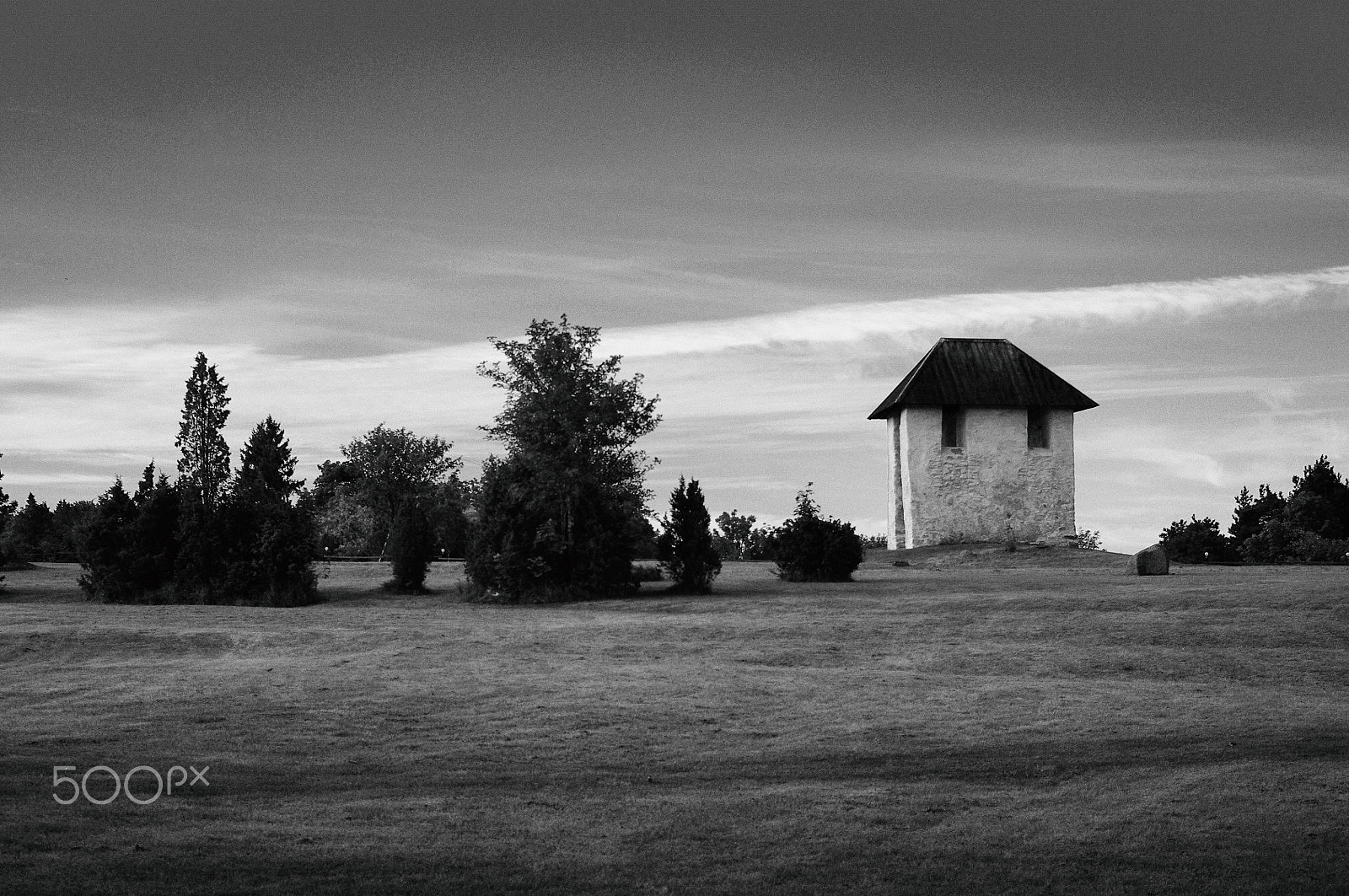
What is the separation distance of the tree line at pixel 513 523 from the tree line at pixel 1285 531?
19170mm

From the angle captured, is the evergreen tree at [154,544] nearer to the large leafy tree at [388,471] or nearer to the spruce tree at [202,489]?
the spruce tree at [202,489]

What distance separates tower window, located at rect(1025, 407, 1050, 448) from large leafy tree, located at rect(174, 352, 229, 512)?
95.8 ft

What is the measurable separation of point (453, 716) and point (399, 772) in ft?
10.7

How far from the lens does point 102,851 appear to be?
34.0 ft

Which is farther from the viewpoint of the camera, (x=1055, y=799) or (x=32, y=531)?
(x=32, y=531)

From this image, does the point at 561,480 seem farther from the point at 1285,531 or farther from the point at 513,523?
the point at 1285,531

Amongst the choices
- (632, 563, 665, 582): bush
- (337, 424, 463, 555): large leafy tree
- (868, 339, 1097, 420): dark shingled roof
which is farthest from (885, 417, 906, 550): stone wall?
(337, 424, 463, 555): large leafy tree

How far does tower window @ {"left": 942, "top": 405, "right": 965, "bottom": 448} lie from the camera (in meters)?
49.7

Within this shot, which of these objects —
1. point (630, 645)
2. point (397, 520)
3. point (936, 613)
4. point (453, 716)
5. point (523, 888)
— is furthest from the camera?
point (397, 520)

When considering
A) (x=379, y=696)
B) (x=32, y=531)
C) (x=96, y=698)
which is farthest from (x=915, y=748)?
(x=32, y=531)

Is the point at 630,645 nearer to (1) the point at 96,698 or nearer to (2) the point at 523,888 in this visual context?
(1) the point at 96,698

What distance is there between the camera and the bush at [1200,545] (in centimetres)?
5175

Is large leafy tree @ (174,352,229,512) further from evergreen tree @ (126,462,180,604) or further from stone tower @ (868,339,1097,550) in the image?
stone tower @ (868,339,1097,550)

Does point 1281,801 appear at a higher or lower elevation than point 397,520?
lower
